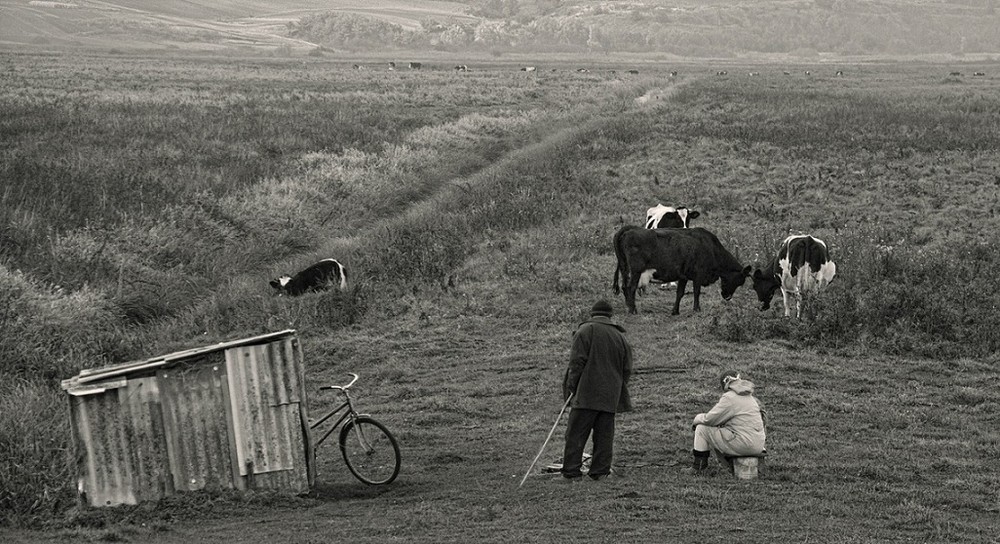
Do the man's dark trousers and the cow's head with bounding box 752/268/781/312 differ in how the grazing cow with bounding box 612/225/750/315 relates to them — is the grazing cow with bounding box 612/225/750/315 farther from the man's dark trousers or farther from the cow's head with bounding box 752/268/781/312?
the man's dark trousers

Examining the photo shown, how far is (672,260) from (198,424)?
9.62m

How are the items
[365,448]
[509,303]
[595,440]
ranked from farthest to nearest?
[509,303] < [365,448] < [595,440]

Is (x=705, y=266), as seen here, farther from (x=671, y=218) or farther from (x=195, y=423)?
(x=195, y=423)

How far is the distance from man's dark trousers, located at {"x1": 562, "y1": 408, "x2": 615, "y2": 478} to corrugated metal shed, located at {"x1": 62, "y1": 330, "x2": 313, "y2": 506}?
2.74 metres

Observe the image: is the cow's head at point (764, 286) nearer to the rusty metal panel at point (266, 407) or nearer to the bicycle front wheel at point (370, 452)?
the bicycle front wheel at point (370, 452)

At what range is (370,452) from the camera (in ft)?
38.3

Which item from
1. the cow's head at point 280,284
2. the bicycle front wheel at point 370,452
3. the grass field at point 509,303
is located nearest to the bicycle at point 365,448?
the bicycle front wheel at point 370,452

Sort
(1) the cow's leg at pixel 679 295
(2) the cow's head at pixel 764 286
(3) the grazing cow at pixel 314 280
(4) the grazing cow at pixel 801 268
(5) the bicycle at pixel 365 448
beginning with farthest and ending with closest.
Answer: (3) the grazing cow at pixel 314 280 < (2) the cow's head at pixel 764 286 < (1) the cow's leg at pixel 679 295 < (4) the grazing cow at pixel 801 268 < (5) the bicycle at pixel 365 448

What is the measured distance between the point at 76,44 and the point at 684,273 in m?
141

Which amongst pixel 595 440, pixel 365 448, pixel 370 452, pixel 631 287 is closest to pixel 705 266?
pixel 631 287

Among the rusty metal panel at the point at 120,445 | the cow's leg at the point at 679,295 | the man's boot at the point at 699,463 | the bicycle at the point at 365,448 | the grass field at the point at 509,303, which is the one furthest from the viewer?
the cow's leg at the point at 679,295

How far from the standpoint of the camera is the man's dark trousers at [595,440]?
1105 cm

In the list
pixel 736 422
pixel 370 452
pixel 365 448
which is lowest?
pixel 370 452

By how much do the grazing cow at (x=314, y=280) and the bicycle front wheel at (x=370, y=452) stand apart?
747cm
